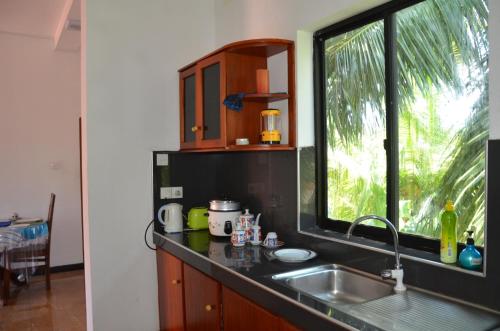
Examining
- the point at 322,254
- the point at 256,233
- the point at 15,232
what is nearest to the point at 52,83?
the point at 15,232

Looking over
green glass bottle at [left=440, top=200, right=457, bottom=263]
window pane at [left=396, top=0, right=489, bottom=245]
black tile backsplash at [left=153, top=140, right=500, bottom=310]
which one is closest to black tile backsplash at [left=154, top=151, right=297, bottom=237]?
black tile backsplash at [left=153, top=140, right=500, bottom=310]

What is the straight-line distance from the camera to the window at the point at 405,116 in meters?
1.54

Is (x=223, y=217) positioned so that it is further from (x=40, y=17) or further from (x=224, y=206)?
(x=40, y=17)

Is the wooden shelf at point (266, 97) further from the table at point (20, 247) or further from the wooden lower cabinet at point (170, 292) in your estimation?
the table at point (20, 247)

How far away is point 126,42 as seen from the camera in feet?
8.77

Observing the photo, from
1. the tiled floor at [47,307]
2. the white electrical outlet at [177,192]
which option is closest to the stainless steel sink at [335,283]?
the white electrical outlet at [177,192]

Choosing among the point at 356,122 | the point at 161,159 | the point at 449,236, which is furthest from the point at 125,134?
the point at 449,236

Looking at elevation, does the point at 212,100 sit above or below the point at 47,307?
above

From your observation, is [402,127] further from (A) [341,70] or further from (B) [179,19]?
(B) [179,19]

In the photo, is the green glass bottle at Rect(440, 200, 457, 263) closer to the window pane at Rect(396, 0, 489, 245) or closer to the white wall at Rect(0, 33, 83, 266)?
the window pane at Rect(396, 0, 489, 245)

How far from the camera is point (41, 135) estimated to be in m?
4.81

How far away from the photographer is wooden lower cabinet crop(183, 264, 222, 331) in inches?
75.1

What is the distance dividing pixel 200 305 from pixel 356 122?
4.06ft

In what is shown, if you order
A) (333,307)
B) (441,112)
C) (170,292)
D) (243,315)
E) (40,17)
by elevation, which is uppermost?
(40,17)
